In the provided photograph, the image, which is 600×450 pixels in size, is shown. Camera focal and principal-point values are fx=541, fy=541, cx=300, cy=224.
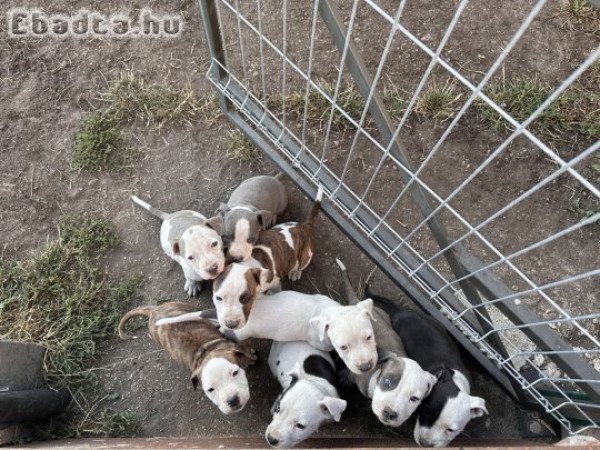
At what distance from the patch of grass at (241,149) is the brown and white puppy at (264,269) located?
738 millimetres

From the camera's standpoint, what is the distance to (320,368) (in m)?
3.31

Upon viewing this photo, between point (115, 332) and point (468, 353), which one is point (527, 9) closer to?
point (468, 353)

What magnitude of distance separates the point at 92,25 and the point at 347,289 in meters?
3.19

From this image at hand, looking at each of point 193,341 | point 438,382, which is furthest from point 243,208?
point 438,382

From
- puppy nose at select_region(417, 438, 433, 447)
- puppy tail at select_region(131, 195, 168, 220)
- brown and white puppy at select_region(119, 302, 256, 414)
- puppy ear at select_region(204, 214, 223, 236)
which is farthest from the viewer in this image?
puppy tail at select_region(131, 195, 168, 220)

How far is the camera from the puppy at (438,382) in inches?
117

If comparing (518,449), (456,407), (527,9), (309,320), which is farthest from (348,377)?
(527,9)

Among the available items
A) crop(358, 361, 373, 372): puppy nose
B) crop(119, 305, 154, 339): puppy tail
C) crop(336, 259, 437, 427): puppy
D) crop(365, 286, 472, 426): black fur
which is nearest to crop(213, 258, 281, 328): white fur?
crop(119, 305, 154, 339): puppy tail

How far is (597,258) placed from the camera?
3.94 m

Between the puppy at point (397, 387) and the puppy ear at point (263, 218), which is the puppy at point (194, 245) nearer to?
the puppy ear at point (263, 218)

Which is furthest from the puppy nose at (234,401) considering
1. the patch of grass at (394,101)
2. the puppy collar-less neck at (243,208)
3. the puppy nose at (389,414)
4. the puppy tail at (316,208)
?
the patch of grass at (394,101)

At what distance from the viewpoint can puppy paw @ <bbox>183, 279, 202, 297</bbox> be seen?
391cm

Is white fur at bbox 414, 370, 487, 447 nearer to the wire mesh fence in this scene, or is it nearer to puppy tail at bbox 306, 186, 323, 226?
the wire mesh fence

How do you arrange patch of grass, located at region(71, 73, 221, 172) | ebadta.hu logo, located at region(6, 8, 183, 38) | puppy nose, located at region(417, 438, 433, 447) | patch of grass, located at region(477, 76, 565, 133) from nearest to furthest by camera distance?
puppy nose, located at region(417, 438, 433, 447) < patch of grass, located at region(477, 76, 565, 133) < patch of grass, located at region(71, 73, 221, 172) < ebadta.hu logo, located at region(6, 8, 183, 38)
